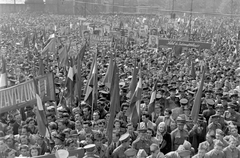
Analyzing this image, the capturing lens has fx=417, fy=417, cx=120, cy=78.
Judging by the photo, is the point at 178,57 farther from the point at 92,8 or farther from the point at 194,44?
the point at 92,8

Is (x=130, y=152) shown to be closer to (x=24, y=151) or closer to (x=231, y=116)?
(x=24, y=151)

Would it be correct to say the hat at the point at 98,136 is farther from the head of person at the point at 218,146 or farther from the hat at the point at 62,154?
the head of person at the point at 218,146

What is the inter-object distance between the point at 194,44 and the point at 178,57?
7.06 ft

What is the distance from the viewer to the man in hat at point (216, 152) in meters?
6.56

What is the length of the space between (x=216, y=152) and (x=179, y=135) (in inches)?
41.5

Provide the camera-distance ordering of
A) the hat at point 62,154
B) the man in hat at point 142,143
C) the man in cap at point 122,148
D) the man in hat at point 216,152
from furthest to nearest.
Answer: the man in hat at point 142,143 → the man in cap at point 122,148 → the man in hat at point 216,152 → the hat at point 62,154

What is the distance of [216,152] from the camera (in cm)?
659

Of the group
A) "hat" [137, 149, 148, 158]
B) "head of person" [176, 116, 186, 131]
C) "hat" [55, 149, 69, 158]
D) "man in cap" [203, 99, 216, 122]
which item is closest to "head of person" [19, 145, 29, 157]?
"hat" [55, 149, 69, 158]

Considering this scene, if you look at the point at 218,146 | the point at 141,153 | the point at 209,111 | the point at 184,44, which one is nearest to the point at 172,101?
the point at 209,111

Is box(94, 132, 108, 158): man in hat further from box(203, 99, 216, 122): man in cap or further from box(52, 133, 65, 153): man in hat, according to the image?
box(203, 99, 216, 122): man in cap

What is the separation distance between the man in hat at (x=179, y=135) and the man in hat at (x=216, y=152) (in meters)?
0.93

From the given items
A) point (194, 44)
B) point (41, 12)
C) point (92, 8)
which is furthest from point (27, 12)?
point (194, 44)

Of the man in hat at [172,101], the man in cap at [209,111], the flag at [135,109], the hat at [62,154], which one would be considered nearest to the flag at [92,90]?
the flag at [135,109]

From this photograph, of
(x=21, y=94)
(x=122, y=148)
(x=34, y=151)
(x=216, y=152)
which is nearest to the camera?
(x=34, y=151)
